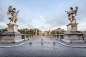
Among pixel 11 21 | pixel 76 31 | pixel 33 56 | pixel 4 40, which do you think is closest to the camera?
pixel 33 56

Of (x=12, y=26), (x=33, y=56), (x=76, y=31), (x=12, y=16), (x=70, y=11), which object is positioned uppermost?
(x=70, y=11)

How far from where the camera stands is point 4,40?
12.2 m

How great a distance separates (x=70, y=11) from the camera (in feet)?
46.6

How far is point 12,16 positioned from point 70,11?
14.3 meters

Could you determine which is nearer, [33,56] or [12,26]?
[33,56]

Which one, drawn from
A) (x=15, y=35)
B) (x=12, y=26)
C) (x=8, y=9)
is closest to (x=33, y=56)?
(x=15, y=35)

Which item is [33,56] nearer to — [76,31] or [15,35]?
[15,35]

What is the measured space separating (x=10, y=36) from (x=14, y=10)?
6.40 metres

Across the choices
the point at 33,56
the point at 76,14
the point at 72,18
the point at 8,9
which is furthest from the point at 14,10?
the point at 76,14

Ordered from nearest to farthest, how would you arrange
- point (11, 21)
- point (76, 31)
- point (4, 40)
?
point (4, 40)
point (76, 31)
point (11, 21)

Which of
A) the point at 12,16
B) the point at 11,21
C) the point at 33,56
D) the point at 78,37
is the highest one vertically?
the point at 12,16

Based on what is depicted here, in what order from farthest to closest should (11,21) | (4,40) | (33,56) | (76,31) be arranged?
(11,21), (76,31), (4,40), (33,56)

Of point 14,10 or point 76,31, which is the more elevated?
point 14,10

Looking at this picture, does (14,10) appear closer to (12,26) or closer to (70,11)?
(12,26)
